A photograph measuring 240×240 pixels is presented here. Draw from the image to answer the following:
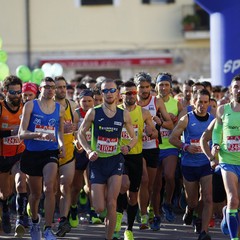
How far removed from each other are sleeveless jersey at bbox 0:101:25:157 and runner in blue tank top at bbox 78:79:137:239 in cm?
137

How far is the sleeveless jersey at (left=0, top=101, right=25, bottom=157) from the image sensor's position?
36.8ft

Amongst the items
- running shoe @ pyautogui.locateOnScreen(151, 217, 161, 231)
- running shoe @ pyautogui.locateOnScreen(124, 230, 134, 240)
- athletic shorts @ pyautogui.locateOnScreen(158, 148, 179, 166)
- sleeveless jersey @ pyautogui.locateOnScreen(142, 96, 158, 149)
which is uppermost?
sleeveless jersey @ pyautogui.locateOnScreen(142, 96, 158, 149)

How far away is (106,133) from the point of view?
1003 cm

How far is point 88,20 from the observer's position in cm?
3064

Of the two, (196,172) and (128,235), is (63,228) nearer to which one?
(128,235)

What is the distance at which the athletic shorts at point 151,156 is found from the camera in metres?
11.7

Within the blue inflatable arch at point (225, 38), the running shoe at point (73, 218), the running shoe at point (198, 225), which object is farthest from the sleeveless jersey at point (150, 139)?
the blue inflatable arch at point (225, 38)

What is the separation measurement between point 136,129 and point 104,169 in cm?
113

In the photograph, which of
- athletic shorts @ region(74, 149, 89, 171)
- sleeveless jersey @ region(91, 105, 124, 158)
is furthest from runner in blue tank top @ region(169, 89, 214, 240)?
athletic shorts @ region(74, 149, 89, 171)

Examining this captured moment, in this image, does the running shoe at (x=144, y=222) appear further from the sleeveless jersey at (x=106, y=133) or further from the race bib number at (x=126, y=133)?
the sleeveless jersey at (x=106, y=133)

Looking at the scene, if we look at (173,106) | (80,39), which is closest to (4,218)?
(173,106)

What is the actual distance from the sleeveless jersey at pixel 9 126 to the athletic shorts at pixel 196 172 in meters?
2.14

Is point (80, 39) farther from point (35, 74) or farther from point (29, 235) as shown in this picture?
point (29, 235)

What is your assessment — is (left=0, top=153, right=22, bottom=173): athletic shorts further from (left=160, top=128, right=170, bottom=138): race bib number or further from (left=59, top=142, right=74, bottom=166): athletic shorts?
(left=160, top=128, right=170, bottom=138): race bib number
